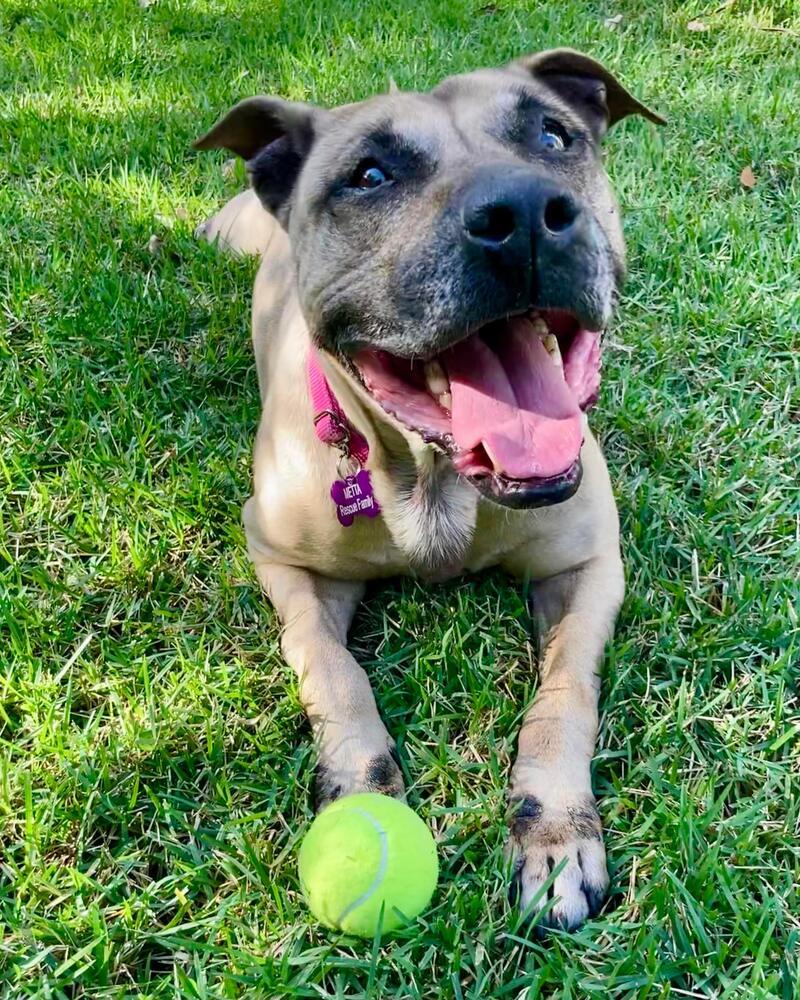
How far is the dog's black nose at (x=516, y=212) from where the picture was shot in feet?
6.56

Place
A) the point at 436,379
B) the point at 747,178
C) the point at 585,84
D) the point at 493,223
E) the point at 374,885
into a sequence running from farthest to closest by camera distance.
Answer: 1. the point at 747,178
2. the point at 585,84
3. the point at 436,379
4. the point at 493,223
5. the point at 374,885

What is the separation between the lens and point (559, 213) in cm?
206

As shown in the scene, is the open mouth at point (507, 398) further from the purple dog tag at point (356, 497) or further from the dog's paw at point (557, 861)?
the dog's paw at point (557, 861)

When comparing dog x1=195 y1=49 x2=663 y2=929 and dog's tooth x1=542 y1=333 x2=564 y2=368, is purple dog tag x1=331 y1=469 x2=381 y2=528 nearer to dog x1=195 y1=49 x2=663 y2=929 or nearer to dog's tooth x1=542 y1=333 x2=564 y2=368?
dog x1=195 y1=49 x2=663 y2=929

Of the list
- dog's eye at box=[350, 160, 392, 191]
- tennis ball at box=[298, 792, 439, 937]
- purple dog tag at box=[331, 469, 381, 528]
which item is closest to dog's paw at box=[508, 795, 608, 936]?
tennis ball at box=[298, 792, 439, 937]

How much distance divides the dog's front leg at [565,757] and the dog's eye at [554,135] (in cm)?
122

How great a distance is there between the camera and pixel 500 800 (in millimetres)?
2266

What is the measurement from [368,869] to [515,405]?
1123mm

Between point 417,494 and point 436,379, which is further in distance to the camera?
point 417,494

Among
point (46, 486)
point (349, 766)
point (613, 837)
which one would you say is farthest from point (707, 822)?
point (46, 486)

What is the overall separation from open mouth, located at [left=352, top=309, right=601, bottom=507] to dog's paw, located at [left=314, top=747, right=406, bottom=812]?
2.48 feet

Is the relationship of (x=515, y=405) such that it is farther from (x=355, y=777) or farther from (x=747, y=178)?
(x=747, y=178)

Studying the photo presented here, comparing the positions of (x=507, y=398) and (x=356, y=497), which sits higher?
(x=507, y=398)

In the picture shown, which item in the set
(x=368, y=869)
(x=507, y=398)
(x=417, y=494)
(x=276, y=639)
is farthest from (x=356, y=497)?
(x=368, y=869)
